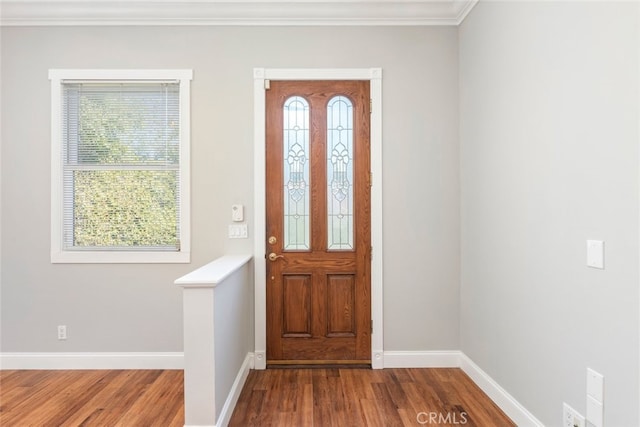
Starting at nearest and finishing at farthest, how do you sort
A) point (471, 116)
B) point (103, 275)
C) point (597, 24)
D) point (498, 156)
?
1. point (597, 24)
2. point (498, 156)
3. point (471, 116)
4. point (103, 275)

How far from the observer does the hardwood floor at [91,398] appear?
226cm

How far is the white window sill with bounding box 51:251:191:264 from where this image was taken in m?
3.00

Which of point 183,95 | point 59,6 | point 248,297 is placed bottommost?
point 248,297

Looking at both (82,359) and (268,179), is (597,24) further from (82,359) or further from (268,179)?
(82,359)

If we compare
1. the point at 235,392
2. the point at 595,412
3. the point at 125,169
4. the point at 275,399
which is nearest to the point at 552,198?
the point at 595,412

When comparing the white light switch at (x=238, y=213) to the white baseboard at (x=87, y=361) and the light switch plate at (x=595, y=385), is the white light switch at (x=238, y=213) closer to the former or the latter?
the white baseboard at (x=87, y=361)

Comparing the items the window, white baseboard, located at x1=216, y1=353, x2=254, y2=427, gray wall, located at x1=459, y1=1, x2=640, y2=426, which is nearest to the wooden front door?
white baseboard, located at x1=216, y1=353, x2=254, y2=427

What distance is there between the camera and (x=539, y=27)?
6.53 ft

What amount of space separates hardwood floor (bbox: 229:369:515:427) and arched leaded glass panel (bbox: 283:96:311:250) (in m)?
1.07

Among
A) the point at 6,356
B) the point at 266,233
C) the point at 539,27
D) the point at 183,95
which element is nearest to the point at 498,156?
the point at 539,27

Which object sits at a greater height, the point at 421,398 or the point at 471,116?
the point at 471,116

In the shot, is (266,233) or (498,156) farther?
(266,233)

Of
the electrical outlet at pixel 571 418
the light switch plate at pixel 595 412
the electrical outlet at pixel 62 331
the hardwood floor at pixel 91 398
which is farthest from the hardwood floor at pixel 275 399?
the light switch plate at pixel 595 412

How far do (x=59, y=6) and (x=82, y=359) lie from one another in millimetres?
2876
